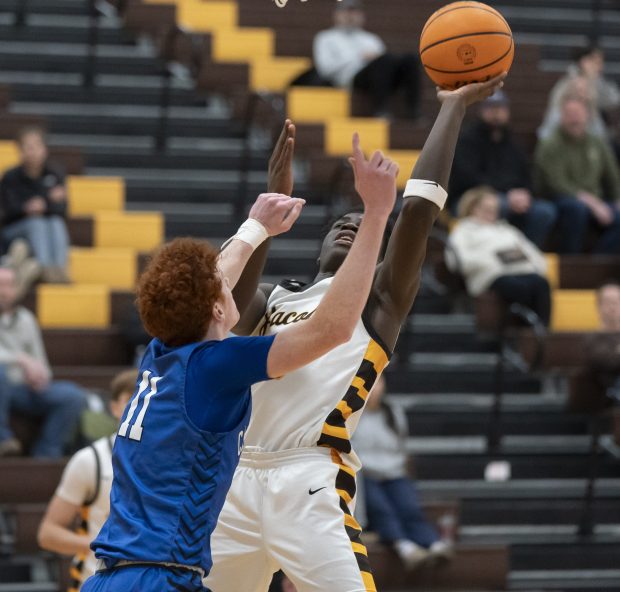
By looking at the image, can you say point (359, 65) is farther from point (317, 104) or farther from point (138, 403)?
point (138, 403)

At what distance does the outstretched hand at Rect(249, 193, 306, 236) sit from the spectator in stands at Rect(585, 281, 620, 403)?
17.3ft

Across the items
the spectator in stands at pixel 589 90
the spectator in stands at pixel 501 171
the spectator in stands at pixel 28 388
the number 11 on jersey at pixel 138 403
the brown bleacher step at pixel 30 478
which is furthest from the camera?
the spectator in stands at pixel 589 90

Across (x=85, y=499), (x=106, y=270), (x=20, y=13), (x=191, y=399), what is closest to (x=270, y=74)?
(x=20, y=13)

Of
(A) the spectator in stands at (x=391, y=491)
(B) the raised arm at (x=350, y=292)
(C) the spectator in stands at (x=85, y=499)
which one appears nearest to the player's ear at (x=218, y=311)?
(B) the raised arm at (x=350, y=292)

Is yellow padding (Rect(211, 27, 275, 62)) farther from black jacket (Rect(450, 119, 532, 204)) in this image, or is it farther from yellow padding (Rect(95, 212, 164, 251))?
yellow padding (Rect(95, 212, 164, 251))

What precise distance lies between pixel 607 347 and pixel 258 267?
515cm

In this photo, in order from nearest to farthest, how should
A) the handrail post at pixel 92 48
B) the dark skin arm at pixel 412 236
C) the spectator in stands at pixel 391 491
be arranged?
1. the dark skin arm at pixel 412 236
2. the spectator in stands at pixel 391 491
3. the handrail post at pixel 92 48

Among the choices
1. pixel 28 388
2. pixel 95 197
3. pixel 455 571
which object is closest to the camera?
pixel 455 571

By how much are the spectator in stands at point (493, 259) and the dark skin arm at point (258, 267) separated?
527 centimetres

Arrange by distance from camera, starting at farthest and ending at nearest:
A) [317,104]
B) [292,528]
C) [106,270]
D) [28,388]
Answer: [317,104], [106,270], [28,388], [292,528]

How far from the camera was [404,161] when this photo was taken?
1162 cm

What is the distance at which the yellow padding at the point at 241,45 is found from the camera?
1293 cm

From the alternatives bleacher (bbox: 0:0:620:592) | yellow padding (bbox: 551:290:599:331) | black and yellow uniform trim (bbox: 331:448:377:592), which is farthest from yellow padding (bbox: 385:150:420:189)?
black and yellow uniform trim (bbox: 331:448:377:592)

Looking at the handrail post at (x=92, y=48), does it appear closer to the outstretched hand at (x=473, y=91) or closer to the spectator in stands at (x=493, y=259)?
the spectator in stands at (x=493, y=259)
